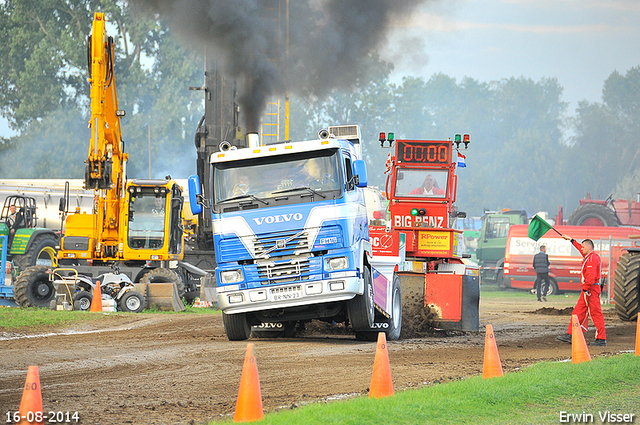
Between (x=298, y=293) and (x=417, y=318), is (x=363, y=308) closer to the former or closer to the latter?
(x=298, y=293)

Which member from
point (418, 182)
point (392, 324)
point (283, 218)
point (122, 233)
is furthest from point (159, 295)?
point (283, 218)

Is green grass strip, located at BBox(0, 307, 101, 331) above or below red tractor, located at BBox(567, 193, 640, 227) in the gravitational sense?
below

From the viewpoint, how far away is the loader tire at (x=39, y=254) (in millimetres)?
26328

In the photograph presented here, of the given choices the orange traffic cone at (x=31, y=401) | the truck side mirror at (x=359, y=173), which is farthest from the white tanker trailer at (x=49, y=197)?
the orange traffic cone at (x=31, y=401)

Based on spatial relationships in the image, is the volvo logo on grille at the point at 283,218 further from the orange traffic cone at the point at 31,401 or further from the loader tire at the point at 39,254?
the loader tire at the point at 39,254

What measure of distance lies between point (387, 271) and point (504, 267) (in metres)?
23.2

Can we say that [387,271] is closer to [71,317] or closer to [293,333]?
[293,333]

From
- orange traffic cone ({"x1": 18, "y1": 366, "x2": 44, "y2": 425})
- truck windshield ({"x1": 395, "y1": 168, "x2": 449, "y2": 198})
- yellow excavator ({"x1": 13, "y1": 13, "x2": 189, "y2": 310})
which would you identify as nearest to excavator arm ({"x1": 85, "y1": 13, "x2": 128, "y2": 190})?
yellow excavator ({"x1": 13, "y1": 13, "x2": 189, "y2": 310})

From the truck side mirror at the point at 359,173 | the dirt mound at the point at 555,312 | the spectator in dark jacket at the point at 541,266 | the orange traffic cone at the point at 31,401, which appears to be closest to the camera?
the orange traffic cone at the point at 31,401

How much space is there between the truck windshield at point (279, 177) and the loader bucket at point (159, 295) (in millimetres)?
9332

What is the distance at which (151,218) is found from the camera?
22.6 metres

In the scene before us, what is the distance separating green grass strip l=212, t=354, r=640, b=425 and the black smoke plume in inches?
509

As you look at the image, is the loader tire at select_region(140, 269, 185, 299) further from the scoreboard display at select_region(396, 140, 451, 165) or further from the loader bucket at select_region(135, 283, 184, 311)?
the scoreboard display at select_region(396, 140, 451, 165)

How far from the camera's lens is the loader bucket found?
21.5 metres
